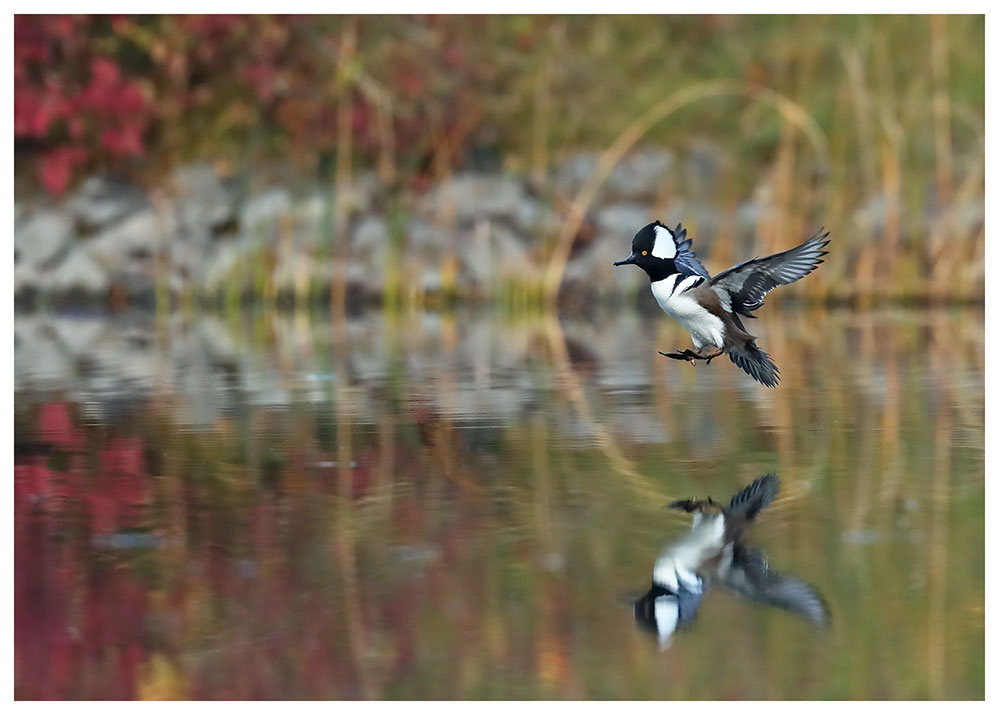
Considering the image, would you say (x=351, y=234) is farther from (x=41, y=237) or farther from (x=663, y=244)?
(x=663, y=244)

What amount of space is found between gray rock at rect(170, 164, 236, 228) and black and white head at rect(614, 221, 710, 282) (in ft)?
37.8

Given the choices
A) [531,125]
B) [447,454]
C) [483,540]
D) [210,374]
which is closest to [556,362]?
[210,374]

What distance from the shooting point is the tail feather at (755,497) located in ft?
15.4

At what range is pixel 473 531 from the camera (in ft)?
14.4

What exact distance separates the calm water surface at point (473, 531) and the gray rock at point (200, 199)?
27.3 feet

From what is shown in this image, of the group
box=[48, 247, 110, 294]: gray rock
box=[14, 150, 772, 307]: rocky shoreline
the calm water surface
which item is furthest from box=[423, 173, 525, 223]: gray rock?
the calm water surface

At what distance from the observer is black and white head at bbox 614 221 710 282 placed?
6.25m

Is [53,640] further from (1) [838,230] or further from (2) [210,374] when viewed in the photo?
(1) [838,230]

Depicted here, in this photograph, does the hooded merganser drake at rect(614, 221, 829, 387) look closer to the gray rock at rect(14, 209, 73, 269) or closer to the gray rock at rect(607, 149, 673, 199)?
the gray rock at rect(607, 149, 673, 199)

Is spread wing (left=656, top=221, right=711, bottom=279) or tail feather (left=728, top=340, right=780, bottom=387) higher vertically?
spread wing (left=656, top=221, right=711, bottom=279)

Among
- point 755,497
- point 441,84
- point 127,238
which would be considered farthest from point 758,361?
point 127,238

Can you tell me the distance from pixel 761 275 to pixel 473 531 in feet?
7.28

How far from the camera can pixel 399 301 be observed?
54.4 ft

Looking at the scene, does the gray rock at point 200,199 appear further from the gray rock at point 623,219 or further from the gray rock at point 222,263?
the gray rock at point 623,219
